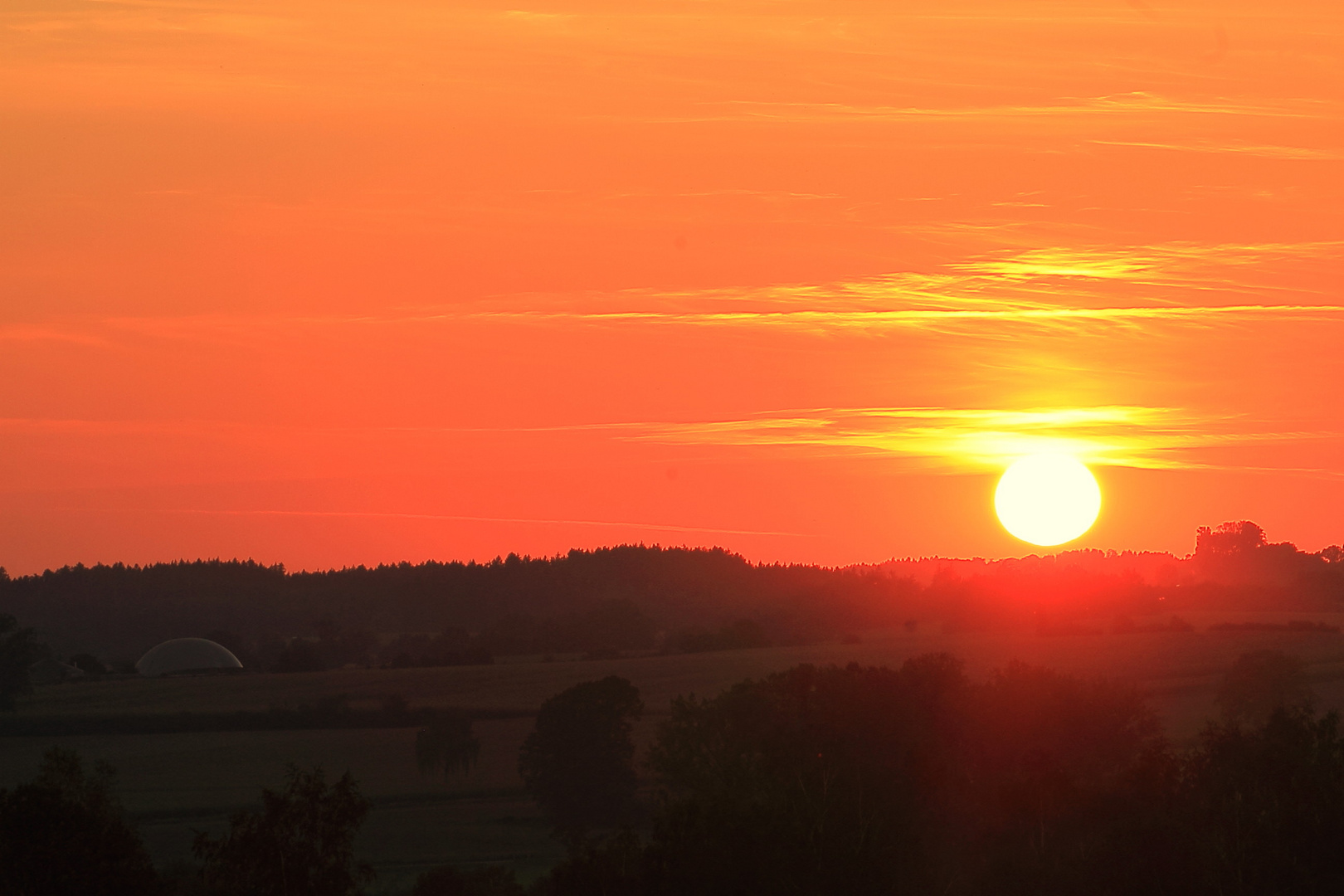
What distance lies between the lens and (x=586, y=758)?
69000mm

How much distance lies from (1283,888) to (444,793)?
52124 millimetres

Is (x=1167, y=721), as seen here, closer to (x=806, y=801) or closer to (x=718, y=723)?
(x=718, y=723)

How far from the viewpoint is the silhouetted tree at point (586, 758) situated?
67188mm

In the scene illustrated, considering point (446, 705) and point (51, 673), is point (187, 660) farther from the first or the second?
point (446, 705)

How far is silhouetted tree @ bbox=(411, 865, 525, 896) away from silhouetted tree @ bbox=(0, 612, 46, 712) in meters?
82.6

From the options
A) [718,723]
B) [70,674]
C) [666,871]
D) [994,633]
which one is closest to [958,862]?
[666,871]

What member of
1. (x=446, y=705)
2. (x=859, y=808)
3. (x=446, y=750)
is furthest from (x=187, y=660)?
(x=859, y=808)

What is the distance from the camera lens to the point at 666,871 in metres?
28.5

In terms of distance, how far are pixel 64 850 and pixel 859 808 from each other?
51.4 ft

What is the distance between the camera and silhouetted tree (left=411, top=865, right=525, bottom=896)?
37.9m

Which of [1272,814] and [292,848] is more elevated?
[292,848]

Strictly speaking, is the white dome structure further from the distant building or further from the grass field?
the grass field

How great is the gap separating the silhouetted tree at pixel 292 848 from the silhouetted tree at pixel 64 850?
3.73ft

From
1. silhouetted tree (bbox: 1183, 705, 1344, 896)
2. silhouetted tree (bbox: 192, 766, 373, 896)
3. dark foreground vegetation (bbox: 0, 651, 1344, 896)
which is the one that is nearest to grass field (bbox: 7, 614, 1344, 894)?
dark foreground vegetation (bbox: 0, 651, 1344, 896)
